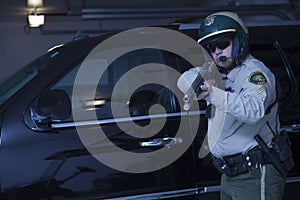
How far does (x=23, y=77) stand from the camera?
9.61 ft

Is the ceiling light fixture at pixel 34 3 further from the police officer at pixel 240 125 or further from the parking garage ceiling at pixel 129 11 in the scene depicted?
the police officer at pixel 240 125

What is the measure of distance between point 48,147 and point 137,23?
665 cm

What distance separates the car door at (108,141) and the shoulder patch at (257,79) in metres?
0.80

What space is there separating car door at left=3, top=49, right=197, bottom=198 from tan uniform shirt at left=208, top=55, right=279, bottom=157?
1.55ft

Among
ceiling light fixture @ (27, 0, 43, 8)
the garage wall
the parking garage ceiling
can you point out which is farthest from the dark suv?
the garage wall

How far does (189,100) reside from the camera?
209cm

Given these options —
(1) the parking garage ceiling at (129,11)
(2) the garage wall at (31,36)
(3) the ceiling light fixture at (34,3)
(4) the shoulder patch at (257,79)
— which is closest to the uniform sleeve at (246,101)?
(4) the shoulder patch at (257,79)

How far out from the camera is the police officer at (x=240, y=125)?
2172 millimetres

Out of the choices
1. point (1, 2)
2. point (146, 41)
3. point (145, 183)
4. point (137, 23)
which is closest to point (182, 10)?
point (137, 23)

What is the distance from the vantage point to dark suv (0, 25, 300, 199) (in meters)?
2.57

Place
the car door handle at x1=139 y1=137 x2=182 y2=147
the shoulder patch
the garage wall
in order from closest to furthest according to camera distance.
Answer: the shoulder patch < the car door handle at x1=139 y1=137 x2=182 y2=147 < the garage wall

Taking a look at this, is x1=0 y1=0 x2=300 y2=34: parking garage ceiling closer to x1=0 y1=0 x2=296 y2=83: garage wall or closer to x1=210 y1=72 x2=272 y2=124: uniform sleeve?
x1=0 y1=0 x2=296 y2=83: garage wall

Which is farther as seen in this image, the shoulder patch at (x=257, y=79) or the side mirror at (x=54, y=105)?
the side mirror at (x=54, y=105)

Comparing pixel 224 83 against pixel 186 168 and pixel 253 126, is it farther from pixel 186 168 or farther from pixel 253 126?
pixel 186 168
